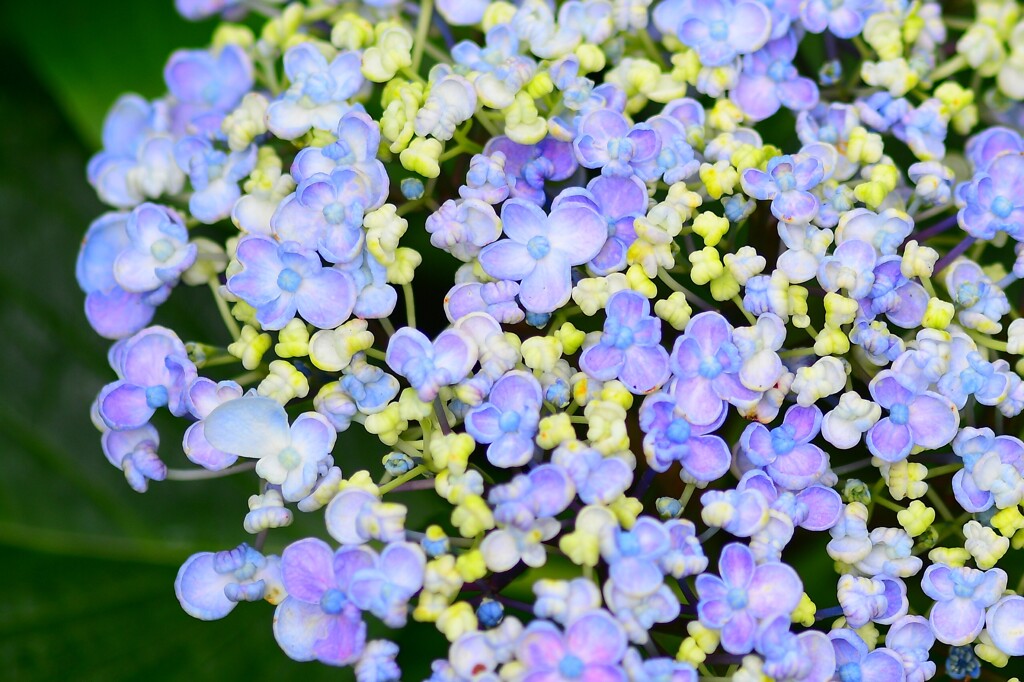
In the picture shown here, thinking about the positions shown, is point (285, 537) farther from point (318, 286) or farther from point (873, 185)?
point (873, 185)

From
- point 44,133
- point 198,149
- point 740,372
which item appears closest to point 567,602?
point 740,372

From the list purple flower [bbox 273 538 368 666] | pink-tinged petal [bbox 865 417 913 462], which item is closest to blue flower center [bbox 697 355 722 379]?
pink-tinged petal [bbox 865 417 913 462]

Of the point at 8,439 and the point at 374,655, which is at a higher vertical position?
the point at 374,655

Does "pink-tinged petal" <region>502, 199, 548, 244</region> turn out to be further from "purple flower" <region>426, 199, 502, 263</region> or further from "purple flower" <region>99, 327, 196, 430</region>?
"purple flower" <region>99, 327, 196, 430</region>

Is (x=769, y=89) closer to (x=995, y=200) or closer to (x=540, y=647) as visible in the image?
(x=995, y=200)

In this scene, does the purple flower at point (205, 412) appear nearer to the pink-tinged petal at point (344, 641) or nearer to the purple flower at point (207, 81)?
the pink-tinged petal at point (344, 641)

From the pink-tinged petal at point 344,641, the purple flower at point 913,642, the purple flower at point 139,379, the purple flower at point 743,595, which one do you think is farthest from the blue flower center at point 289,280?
the purple flower at point 913,642
